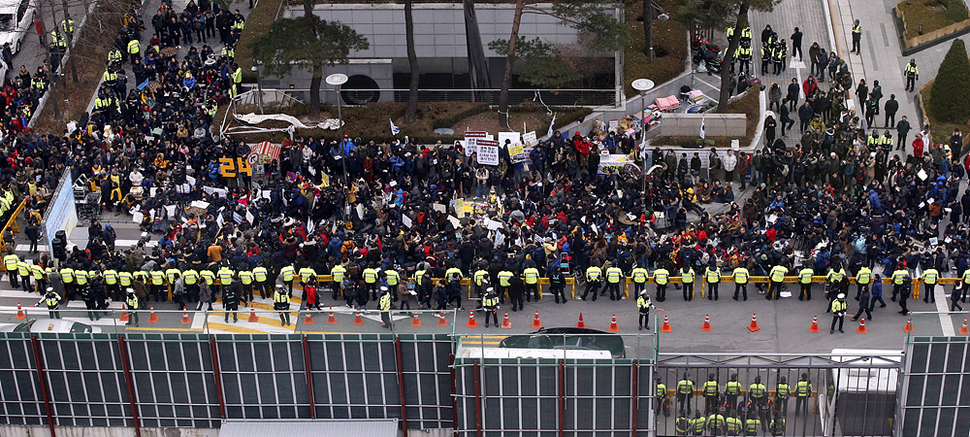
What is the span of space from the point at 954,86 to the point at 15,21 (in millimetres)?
36238

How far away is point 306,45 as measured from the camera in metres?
47.7

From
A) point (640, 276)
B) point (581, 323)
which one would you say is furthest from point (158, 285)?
point (640, 276)

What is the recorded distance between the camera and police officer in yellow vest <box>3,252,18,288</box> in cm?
4109

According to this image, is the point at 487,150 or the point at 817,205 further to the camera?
the point at 487,150

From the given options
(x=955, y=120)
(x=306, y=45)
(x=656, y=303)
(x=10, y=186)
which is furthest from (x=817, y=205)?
(x=10, y=186)

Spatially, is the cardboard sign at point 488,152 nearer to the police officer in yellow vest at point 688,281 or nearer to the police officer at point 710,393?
the police officer in yellow vest at point 688,281

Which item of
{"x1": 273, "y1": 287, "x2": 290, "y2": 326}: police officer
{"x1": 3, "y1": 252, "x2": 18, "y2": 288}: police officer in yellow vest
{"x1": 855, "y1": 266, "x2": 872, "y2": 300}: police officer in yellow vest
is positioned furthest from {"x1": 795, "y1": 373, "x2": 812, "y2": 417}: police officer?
{"x1": 3, "y1": 252, "x2": 18, "y2": 288}: police officer in yellow vest

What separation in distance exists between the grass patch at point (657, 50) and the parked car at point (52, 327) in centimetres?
2424

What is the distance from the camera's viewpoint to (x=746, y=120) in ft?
160

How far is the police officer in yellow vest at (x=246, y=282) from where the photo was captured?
131 feet

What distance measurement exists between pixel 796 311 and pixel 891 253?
10.8ft

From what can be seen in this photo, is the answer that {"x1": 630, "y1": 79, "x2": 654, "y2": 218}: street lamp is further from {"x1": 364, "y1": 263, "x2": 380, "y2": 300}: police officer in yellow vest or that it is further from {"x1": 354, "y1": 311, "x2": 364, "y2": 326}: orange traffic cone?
{"x1": 354, "y1": 311, "x2": 364, "y2": 326}: orange traffic cone

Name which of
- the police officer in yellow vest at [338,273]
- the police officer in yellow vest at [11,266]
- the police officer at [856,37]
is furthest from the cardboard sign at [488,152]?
the police officer at [856,37]

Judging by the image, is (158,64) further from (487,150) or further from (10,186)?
(487,150)
